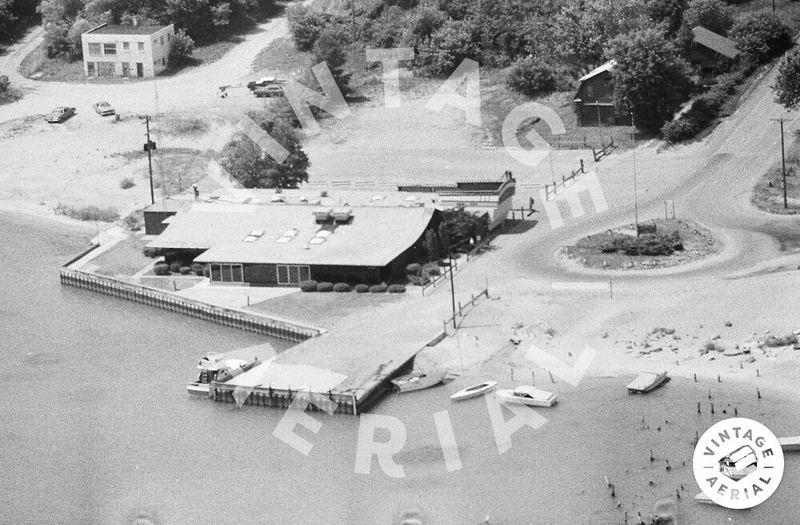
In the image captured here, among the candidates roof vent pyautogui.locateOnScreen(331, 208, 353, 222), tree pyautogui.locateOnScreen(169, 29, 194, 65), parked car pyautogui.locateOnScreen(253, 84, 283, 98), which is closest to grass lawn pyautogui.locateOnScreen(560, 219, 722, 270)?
roof vent pyautogui.locateOnScreen(331, 208, 353, 222)

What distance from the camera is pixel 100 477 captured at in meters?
79.8

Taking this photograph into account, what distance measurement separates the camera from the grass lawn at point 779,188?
106312mm

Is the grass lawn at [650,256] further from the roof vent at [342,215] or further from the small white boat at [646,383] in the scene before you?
the small white boat at [646,383]

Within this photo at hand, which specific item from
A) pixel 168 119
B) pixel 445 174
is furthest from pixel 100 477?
pixel 168 119

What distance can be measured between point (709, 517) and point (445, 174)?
50268 millimetres

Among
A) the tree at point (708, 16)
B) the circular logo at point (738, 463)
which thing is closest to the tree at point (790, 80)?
the tree at point (708, 16)

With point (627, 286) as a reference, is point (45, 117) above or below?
above

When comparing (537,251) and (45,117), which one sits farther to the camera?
(45,117)

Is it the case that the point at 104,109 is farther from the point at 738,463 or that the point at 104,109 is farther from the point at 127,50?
the point at 738,463

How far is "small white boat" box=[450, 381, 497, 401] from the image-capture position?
85.2 metres

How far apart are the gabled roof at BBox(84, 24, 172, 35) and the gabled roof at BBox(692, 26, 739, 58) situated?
141 feet

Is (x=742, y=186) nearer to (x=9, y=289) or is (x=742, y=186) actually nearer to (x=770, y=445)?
(x=770, y=445)

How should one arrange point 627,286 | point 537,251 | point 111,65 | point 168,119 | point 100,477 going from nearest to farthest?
point 100,477
point 627,286
point 537,251
point 168,119
point 111,65

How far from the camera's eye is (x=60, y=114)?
136 metres
